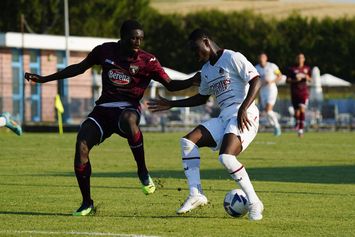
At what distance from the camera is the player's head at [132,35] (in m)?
12.4

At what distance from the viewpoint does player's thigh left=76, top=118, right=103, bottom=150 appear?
12.5 meters

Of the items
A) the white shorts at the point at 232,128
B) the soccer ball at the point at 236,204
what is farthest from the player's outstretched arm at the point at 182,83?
the soccer ball at the point at 236,204

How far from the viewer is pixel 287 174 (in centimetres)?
1928

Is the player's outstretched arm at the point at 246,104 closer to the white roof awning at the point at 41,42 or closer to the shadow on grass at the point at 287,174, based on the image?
the shadow on grass at the point at 287,174

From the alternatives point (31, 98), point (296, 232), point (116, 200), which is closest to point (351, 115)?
point (31, 98)

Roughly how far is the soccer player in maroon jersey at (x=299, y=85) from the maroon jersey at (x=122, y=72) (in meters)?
21.1

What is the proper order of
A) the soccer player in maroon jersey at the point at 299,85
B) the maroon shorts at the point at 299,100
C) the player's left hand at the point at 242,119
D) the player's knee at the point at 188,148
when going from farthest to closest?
the maroon shorts at the point at 299,100 → the soccer player in maroon jersey at the point at 299,85 → the player's knee at the point at 188,148 → the player's left hand at the point at 242,119

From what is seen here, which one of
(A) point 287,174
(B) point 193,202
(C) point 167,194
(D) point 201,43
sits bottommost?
(A) point 287,174

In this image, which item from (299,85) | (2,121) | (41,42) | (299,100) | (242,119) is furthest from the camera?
(41,42)

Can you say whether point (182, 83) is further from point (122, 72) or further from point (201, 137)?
point (201, 137)

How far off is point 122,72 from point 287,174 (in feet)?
23.6

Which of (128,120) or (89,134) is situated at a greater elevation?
(128,120)

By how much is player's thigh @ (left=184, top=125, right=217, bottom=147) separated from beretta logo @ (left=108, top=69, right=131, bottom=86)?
3.25 ft

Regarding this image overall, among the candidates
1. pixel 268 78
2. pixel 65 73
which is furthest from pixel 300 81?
pixel 65 73
